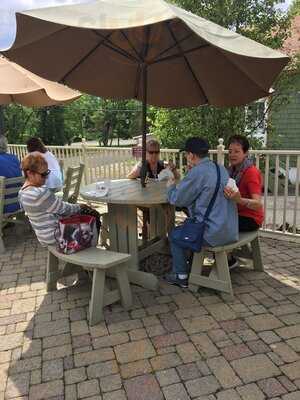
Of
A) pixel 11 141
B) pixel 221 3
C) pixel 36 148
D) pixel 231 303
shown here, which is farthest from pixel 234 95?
pixel 11 141

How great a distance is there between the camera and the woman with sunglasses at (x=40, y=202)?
3135 millimetres

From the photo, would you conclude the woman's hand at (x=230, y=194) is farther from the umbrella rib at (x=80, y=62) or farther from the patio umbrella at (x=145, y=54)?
the umbrella rib at (x=80, y=62)

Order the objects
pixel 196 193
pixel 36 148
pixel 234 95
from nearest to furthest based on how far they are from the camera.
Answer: pixel 196 193 → pixel 234 95 → pixel 36 148

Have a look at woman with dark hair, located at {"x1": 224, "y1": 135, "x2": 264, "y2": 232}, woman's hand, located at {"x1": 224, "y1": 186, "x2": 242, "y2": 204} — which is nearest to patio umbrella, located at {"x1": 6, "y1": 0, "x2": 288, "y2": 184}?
woman with dark hair, located at {"x1": 224, "y1": 135, "x2": 264, "y2": 232}

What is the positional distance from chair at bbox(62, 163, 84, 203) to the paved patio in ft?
5.14

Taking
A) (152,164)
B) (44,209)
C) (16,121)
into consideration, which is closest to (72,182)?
(152,164)

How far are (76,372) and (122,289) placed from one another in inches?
33.5

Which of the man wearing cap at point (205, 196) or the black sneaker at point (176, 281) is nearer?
the man wearing cap at point (205, 196)

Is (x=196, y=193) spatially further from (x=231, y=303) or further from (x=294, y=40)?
(x=294, y=40)

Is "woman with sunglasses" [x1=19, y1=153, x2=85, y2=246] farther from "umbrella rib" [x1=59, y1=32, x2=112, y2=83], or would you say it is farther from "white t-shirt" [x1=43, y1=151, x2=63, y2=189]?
"white t-shirt" [x1=43, y1=151, x2=63, y2=189]

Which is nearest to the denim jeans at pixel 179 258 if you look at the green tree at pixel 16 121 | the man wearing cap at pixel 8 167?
the man wearing cap at pixel 8 167

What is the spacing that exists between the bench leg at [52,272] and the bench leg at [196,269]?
122 centimetres

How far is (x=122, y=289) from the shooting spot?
3197 mm

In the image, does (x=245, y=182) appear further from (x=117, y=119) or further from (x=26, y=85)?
(x=117, y=119)
